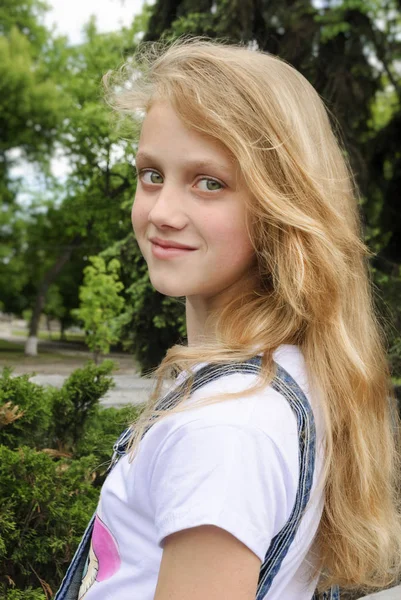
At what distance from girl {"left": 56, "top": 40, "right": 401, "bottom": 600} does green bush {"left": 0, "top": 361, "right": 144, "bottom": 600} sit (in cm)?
94

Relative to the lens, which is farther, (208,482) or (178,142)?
(178,142)

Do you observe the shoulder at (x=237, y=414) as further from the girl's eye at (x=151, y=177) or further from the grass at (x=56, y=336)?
the grass at (x=56, y=336)

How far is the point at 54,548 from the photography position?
74.2 inches

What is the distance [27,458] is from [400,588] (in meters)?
1.48

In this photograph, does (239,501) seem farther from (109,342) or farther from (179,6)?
(179,6)

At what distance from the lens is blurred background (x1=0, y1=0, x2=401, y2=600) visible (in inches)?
76.6

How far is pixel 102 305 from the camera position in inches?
257

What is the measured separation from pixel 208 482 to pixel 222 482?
1 centimetres

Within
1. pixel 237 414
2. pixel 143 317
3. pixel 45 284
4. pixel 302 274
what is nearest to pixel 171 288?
pixel 302 274

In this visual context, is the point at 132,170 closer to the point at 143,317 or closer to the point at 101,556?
the point at 143,317

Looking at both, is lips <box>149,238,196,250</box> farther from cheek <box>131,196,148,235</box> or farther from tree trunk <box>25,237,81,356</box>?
tree trunk <box>25,237,81,356</box>

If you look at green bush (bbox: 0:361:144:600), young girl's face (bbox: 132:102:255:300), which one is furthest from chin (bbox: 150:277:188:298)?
green bush (bbox: 0:361:144:600)

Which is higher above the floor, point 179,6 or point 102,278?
point 179,6

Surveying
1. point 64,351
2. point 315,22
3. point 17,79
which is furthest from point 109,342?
point 17,79
